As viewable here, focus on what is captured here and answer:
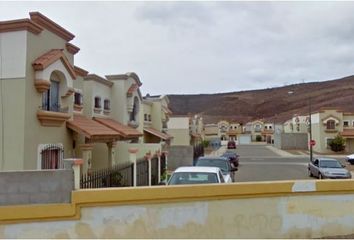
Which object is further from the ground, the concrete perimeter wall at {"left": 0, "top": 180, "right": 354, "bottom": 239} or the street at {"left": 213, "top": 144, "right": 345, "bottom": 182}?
the concrete perimeter wall at {"left": 0, "top": 180, "right": 354, "bottom": 239}

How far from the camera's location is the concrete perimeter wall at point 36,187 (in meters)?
5.86

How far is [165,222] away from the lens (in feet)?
20.6

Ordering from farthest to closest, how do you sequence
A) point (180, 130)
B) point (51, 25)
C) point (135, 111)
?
point (180, 130) < point (135, 111) < point (51, 25)

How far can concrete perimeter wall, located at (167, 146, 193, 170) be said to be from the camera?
29.5 m

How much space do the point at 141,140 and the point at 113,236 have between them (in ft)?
70.5

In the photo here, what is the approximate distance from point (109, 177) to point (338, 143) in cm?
4588

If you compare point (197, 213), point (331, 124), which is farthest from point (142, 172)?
point (331, 124)

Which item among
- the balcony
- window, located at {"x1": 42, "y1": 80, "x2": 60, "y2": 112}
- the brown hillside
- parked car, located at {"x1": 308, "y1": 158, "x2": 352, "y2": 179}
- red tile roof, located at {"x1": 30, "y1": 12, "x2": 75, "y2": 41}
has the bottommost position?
parked car, located at {"x1": 308, "y1": 158, "x2": 352, "y2": 179}

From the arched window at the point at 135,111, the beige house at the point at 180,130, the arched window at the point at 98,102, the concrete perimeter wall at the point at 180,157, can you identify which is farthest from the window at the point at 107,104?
the beige house at the point at 180,130

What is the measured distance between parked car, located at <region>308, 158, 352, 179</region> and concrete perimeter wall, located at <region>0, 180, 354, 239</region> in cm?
1441

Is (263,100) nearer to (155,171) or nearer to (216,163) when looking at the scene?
(155,171)

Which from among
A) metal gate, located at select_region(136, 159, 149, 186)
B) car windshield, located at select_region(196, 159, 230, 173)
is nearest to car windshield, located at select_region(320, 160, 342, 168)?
car windshield, located at select_region(196, 159, 230, 173)

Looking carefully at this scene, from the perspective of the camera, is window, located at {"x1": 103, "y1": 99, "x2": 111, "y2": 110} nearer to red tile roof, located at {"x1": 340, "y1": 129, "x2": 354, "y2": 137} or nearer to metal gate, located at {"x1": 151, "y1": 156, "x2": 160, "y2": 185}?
metal gate, located at {"x1": 151, "y1": 156, "x2": 160, "y2": 185}

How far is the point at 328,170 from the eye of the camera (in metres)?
20.5
